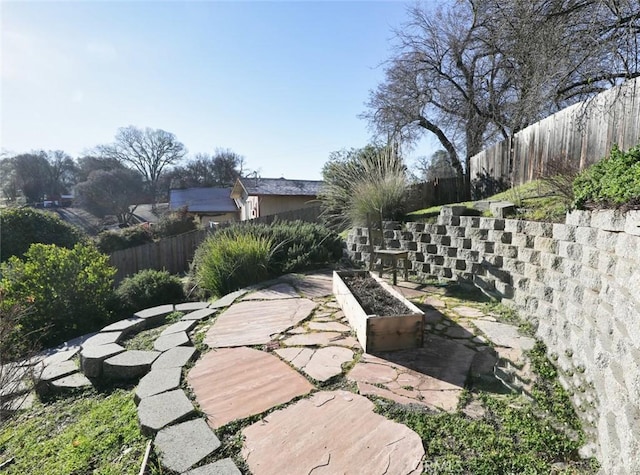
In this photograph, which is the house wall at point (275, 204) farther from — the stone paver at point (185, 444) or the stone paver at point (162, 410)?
the stone paver at point (185, 444)

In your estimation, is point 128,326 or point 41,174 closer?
point 128,326

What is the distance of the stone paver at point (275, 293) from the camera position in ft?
11.4

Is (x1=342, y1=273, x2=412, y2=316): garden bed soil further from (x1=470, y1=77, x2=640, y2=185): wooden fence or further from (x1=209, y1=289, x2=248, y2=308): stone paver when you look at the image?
(x1=470, y1=77, x2=640, y2=185): wooden fence

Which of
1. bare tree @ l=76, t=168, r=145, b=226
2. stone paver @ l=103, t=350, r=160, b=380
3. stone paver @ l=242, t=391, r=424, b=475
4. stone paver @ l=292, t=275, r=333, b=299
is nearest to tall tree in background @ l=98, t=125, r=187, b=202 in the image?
bare tree @ l=76, t=168, r=145, b=226

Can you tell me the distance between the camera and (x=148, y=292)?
4336 millimetres

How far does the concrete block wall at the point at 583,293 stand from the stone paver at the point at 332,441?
69cm

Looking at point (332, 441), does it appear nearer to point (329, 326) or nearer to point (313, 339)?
point (313, 339)

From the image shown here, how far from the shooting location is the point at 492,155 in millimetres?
6695

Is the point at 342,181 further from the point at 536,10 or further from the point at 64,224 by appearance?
the point at 64,224

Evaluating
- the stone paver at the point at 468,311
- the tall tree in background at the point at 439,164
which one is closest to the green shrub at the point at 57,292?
the stone paver at the point at 468,311

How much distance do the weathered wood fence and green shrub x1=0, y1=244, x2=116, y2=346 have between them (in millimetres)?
3910

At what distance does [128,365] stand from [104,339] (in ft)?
1.99

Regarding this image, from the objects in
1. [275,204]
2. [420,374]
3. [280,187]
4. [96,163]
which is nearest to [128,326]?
[420,374]

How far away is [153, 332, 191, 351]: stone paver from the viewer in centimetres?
233
